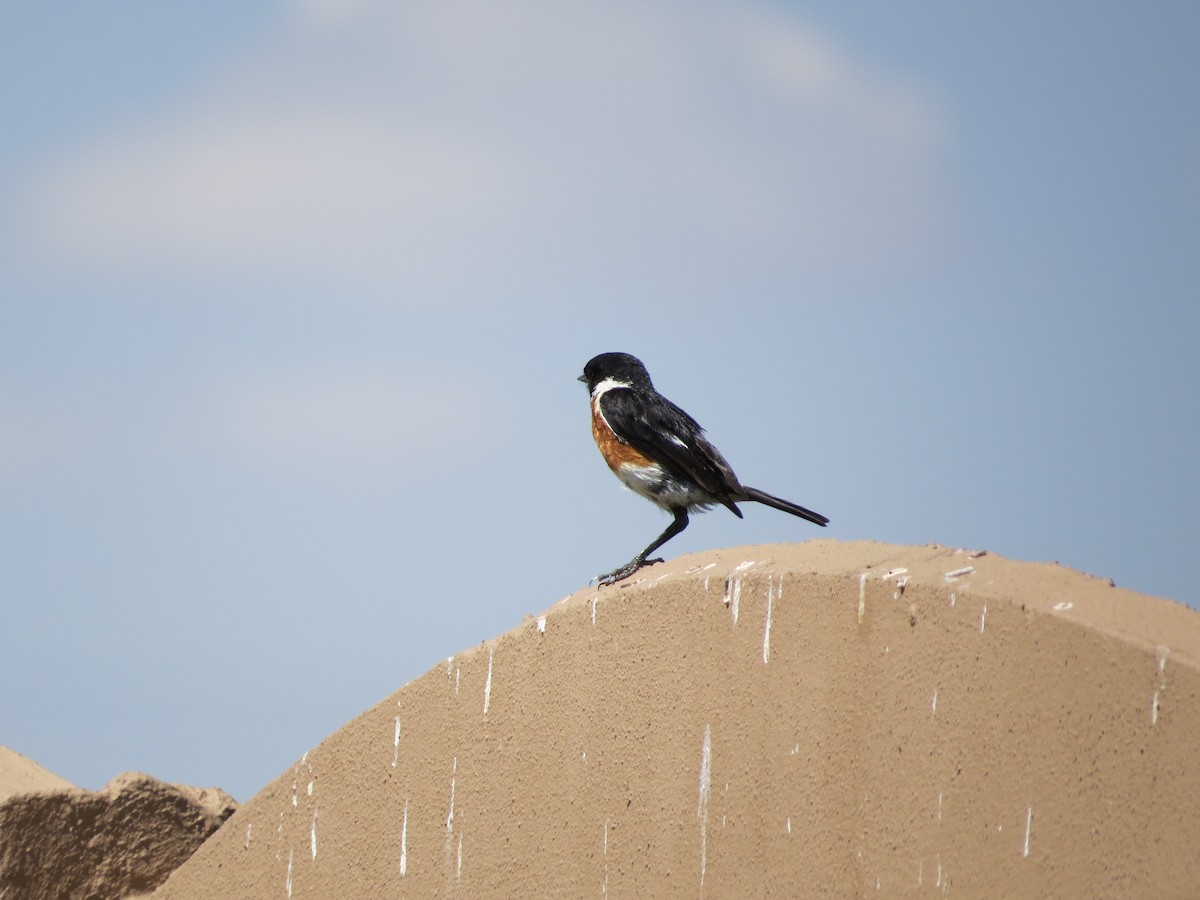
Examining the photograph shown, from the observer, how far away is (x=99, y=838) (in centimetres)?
520

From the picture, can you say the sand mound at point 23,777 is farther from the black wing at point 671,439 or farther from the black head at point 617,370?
the black head at point 617,370

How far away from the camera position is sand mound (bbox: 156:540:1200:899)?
10.5 feet

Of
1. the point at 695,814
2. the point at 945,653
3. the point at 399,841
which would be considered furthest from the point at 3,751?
the point at 945,653

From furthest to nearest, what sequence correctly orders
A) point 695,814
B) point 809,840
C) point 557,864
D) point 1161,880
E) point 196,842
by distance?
point 196,842, point 557,864, point 695,814, point 809,840, point 1161,880

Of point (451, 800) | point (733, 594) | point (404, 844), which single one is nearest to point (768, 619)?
point (733, 594)

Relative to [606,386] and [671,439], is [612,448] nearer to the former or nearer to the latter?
[671,439]

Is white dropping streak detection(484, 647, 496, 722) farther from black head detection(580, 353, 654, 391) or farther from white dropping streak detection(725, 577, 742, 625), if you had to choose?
black head detection(580, 353, 654, 391)

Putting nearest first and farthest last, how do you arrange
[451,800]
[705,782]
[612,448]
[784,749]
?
[784,749] < [705,782] < [451,800] < [612,448]

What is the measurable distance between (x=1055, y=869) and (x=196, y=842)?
3.37 metres

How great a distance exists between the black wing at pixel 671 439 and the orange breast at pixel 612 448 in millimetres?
24

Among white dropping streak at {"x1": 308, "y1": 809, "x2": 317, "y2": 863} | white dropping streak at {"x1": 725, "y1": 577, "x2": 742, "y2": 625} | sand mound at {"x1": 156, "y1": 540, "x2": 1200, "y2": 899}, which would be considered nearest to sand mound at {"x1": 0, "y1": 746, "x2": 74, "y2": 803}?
sand mound at {"x1": 156, "y1": 540, "x2": 1200, "y2": 899}

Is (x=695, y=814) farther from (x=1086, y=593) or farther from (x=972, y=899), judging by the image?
(x=1086, y=593)

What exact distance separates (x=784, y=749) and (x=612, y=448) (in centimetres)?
193

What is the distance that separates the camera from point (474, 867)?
14.0 feet
